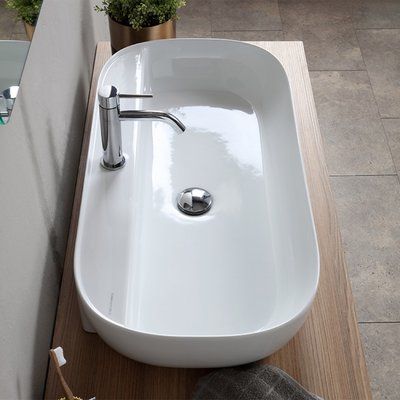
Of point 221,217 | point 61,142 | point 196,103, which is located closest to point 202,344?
point 221,217

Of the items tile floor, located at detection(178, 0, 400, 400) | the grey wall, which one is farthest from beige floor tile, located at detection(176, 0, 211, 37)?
the grey wall

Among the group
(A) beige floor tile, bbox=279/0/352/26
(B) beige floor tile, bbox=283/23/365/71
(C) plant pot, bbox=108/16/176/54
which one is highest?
(C) plant pot, bbox=108/16/176/54

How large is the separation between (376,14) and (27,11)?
2.70m

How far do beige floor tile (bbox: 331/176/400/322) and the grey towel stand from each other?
3.73ft

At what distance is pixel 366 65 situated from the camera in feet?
10.4

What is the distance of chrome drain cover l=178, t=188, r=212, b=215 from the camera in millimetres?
1504

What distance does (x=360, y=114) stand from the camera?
2.94 m

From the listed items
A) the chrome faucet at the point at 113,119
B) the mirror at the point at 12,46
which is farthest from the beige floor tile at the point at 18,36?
the chrome faucet at the point at 113,119

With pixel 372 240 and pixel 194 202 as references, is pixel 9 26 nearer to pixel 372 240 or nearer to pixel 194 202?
pixel 194 202

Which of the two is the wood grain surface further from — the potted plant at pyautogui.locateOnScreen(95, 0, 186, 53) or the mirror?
the potted plant at pyautogui.locateOnScreen(95, 0, 186, 53)

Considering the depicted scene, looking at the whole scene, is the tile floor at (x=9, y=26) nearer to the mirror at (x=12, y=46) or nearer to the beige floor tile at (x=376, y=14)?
the mirror at (x=12, y=46)

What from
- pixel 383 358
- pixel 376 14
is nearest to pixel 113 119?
pixel 383 358

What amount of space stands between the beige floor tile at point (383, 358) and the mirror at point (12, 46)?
1.55 m

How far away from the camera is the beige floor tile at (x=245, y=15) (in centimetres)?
334
